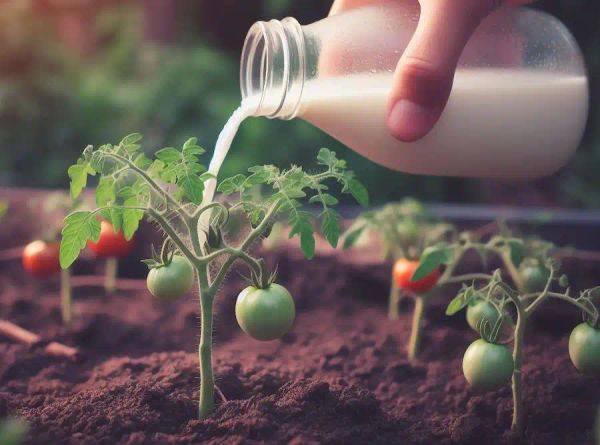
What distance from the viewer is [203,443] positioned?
1.33 m

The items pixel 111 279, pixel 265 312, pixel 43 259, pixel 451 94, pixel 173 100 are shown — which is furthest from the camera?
pixel 173 100

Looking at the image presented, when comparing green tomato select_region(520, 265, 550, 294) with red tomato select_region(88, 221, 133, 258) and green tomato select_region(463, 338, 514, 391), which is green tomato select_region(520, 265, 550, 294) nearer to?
green tomato select_region(463, 338, 514, 391)

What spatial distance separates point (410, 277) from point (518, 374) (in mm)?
495

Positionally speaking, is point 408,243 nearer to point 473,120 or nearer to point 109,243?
point 473,120

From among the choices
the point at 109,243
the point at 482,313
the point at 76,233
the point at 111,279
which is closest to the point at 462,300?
the point at 482,313

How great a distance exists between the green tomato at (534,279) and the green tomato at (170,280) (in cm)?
77

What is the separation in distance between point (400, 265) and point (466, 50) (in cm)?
55

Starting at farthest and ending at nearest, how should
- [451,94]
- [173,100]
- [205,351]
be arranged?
[173,100]
[451,94]
[205,351]

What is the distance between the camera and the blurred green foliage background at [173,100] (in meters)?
4.44

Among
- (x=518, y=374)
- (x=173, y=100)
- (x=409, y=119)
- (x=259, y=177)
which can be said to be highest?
(x=173, y=100)

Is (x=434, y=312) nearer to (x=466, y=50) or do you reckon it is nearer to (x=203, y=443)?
(x=466, y=50)

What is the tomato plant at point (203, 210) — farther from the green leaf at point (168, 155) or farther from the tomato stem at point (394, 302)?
the tomato stem at point (394, 302)

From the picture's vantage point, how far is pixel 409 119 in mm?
1505

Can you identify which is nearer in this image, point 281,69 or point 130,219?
point 130,219
